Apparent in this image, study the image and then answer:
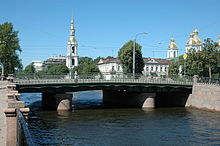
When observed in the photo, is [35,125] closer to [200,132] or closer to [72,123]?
[72,123]

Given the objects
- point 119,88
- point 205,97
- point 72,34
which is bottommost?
point 205,97

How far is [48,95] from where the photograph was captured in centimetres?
4181

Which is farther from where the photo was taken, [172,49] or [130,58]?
[172,49]

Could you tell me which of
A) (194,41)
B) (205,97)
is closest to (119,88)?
(205,97)

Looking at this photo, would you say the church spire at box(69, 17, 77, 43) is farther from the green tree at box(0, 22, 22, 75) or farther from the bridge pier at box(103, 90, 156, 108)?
the bridge pier at box(103, 90, 156, 108)

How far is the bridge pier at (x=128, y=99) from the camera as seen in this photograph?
42938 millimetres

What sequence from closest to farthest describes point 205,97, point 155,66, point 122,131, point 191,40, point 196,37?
point 122,131
point 205,97
point 196,37
point 191,40
point 155,66

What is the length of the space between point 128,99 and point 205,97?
12.7 m

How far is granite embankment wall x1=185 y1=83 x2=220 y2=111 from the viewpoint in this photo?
3931 cm

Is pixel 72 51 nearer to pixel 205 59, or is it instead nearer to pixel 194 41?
pixel 194 41

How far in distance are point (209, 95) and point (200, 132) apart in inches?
716

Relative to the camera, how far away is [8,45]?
6206cm

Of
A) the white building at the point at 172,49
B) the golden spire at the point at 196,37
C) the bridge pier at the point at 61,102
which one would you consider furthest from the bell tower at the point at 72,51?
A: the bridge pier at the point at 61,102

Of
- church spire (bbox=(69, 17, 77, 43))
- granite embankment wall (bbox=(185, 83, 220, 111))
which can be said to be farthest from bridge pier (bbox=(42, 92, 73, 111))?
church spire (bbox=(69, 17, 77, 43))
